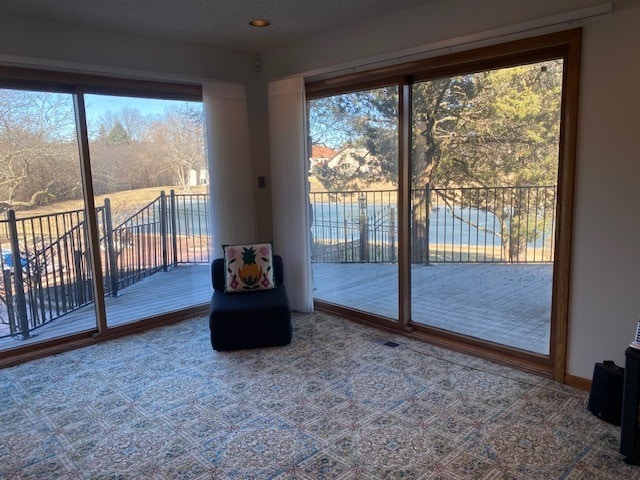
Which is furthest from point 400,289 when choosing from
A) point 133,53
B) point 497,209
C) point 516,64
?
point 133,53

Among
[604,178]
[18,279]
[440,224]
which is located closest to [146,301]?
[18,279]

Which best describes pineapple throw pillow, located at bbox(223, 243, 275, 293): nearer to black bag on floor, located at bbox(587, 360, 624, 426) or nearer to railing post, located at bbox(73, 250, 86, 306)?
railing post, located at bbox(73, 250, 86, 306)

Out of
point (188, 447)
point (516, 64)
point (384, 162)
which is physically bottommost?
point (188, 447)

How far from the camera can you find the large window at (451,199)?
3260mm

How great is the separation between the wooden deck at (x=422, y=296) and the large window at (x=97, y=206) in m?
0.02

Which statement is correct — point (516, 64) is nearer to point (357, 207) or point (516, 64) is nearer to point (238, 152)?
point (357, 207)

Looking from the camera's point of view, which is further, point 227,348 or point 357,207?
point 357,207

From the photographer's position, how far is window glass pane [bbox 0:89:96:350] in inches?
134

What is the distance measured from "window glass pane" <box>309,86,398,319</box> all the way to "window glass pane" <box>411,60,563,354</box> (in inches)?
9.6

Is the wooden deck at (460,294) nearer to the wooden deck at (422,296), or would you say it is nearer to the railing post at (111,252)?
the wooden deck at (422,296)

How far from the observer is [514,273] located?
4746mm

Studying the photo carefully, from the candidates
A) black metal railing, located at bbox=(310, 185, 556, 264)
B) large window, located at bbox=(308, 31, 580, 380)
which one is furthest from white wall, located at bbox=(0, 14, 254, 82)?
black metal railing, located at bbox=(310, 185, 556, 264)

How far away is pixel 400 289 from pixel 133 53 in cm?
311

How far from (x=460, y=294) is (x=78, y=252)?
12.3 feet
